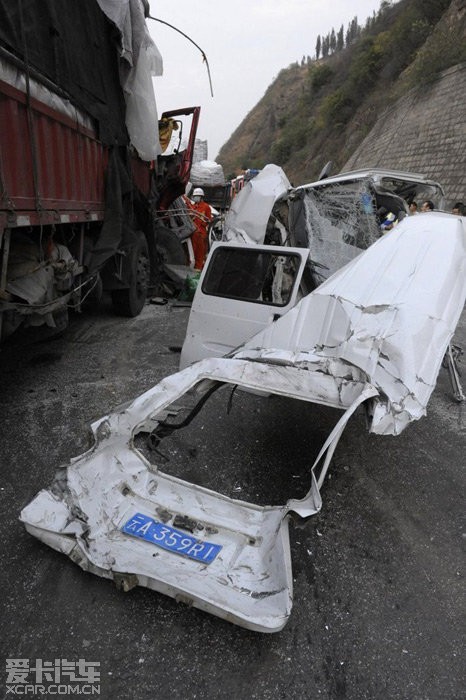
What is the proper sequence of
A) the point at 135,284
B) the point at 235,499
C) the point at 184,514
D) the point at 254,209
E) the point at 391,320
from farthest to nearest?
the point at 135,284 < the point at 254,209 < the point at 391,320 < the point at 235,499 < the point at 184,514

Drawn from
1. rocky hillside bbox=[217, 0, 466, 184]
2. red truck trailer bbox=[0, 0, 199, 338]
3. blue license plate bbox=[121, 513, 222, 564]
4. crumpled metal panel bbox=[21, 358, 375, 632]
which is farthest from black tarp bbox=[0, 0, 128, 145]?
rocky hillside bbox=[217, 0, 466, 184]

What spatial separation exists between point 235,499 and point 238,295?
1810 mm

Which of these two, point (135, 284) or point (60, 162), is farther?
point (135, 284)

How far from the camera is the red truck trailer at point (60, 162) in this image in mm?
2900

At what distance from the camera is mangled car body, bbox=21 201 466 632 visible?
5.97 ft

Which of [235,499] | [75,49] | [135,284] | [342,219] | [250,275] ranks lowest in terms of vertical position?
[235,499]

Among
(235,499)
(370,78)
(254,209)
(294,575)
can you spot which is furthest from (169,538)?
(370,78)

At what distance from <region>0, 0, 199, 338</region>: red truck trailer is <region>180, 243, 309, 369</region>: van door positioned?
46.2 inches

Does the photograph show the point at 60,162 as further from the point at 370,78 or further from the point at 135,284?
the point at 370,78

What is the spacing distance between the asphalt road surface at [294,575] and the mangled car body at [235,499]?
225 mm

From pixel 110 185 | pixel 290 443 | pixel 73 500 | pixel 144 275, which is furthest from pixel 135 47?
pixel 73 500

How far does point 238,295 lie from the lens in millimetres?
3676

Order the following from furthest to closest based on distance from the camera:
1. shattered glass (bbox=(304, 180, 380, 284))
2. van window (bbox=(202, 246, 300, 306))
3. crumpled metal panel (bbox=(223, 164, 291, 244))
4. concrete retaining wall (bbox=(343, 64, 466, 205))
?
concrete retaining wall (bbox=(343, 64, 466, 205)), crumpled metal panel (bbox=(223, 164, 291, 244)), shattered glass (bbox=(304, 180, 380, 284)), van window (bbox=(202, 246, 300, 306))

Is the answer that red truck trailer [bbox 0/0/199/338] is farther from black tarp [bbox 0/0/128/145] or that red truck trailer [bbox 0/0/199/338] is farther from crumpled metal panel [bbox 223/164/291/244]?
crumpled metal panel [bbox 223/164/291/244]
